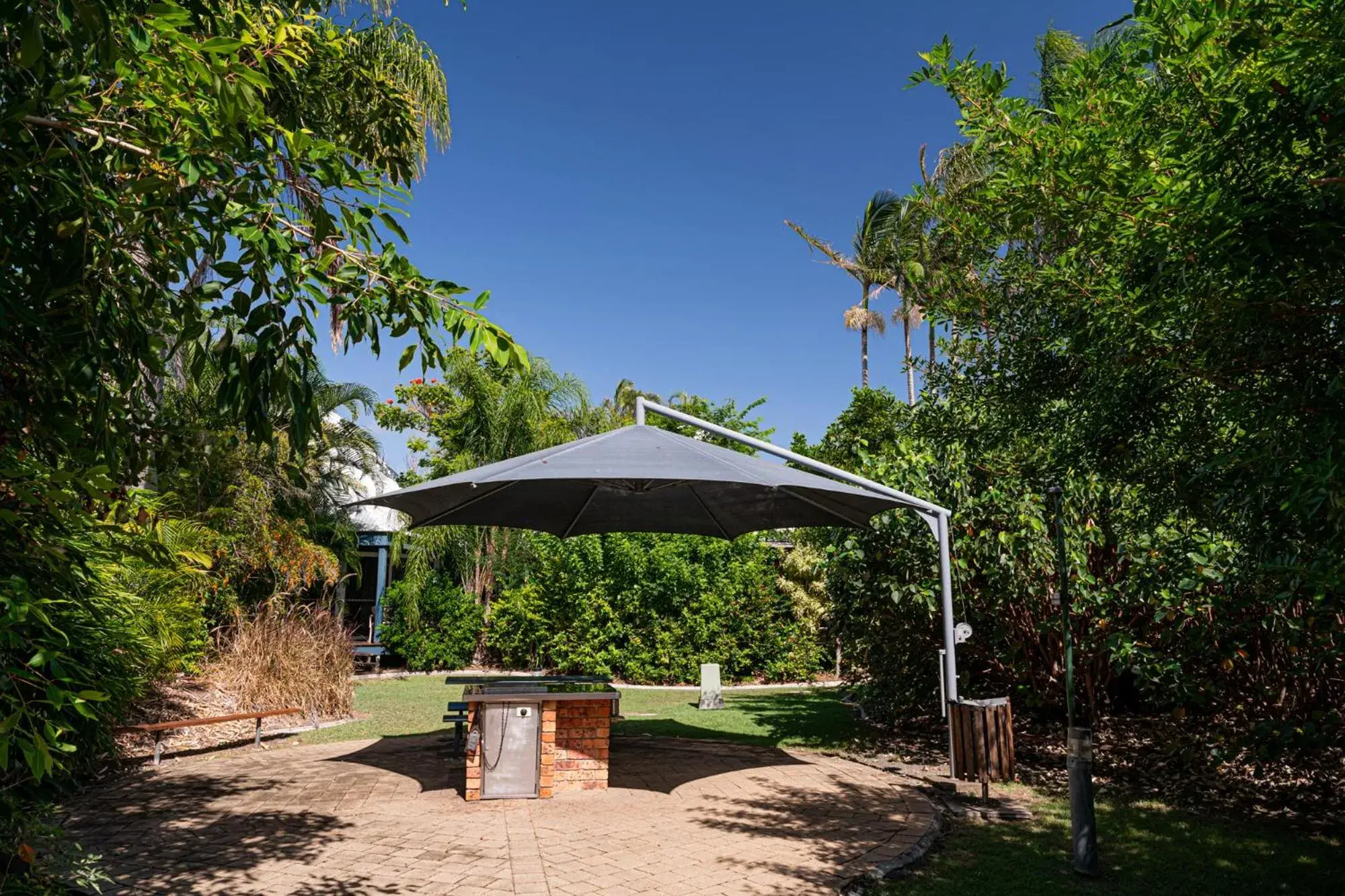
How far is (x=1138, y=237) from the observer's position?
423 centimetres

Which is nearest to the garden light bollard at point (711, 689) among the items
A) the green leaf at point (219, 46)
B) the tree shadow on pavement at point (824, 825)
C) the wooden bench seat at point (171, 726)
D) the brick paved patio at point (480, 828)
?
the brick paved patio at point (480, 828)

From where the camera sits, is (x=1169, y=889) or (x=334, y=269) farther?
(x=1169, y=889)

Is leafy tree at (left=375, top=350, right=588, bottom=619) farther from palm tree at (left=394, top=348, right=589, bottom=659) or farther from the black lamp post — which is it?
the black lamp post

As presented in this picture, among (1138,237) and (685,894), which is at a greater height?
(1138,237)

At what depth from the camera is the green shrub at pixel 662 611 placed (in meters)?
16.8

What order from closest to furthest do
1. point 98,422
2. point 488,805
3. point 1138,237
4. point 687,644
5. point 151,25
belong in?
point 151,25 < point 98,422 < point 1138,237 < point 488,805 < point 687,644

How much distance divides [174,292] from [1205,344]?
4.47 meters

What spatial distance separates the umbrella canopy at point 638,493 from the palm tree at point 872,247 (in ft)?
86.9

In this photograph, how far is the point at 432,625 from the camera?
758 inches

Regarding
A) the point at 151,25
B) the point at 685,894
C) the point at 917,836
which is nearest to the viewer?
the point at 151,25

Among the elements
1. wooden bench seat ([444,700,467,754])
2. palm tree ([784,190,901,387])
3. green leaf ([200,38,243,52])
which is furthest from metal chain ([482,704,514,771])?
palm tree ([784,190,901,387])

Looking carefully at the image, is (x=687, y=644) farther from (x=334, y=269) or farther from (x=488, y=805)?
(x=334, y=269)

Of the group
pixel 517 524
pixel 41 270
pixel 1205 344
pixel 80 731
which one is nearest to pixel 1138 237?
pixel 1205 344

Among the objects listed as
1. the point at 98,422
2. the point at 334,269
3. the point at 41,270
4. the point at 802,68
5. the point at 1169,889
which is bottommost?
the point at 1169,889
